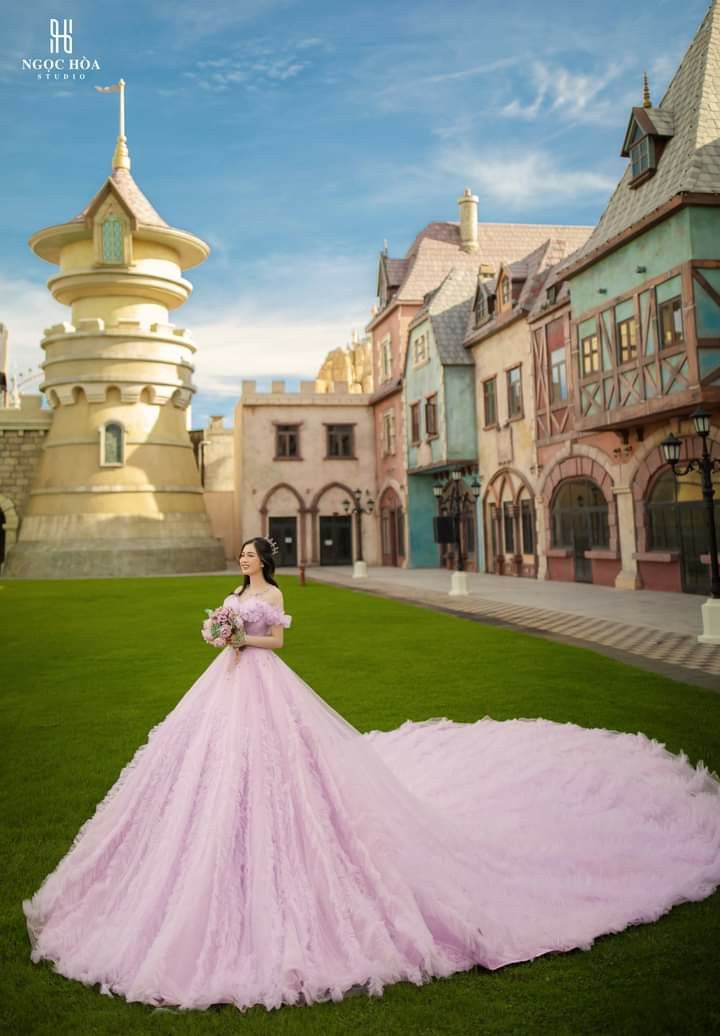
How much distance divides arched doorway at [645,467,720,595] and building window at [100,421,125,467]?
920 inches

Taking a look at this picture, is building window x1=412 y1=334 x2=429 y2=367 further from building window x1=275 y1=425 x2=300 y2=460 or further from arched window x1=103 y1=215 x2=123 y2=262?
arched window x1=103 y1=215 x2=123 y2=262

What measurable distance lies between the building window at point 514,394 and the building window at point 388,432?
11422 millimetres

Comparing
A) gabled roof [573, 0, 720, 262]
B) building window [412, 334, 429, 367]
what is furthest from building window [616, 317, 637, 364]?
building window [412, 334, 429, 367]

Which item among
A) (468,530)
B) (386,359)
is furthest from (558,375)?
(386,359)

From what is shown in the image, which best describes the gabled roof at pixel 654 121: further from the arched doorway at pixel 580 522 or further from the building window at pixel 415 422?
the building window at pixel 415 422

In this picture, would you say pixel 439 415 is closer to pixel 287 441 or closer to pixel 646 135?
pixel 287 441

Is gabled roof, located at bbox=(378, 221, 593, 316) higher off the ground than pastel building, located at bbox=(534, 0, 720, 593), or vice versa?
gabled roof, located at bbox=(378, 221, 593, 316)

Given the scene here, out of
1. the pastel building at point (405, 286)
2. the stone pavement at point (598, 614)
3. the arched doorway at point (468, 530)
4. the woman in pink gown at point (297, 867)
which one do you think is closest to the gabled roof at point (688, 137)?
the stone pavement at point (598, 614)

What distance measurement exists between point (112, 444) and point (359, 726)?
98.3ft

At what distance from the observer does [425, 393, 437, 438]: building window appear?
3145cm

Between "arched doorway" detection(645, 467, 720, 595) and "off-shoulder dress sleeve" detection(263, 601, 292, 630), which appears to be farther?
"arched doorway" detection(645, 467, 720, 595)

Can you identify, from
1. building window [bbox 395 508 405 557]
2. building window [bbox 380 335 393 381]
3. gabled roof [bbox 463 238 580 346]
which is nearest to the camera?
gabled roof [bbox 463 238 580 346]

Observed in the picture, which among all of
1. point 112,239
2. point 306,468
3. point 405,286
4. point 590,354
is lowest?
point 306,468

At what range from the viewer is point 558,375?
2359cm
